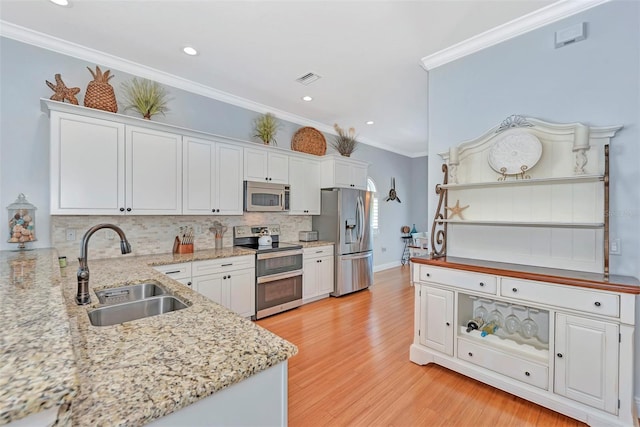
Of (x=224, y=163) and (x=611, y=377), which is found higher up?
(x=224, y=163)

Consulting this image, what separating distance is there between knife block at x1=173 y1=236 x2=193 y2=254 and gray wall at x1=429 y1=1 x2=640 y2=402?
3.14 metres

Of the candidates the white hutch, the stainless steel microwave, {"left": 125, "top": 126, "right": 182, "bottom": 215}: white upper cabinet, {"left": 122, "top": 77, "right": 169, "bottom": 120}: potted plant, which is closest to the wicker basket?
the stainless steel microwave

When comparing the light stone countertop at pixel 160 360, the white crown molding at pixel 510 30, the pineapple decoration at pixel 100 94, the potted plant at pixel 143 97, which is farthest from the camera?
the potted plant at pixel 143 97

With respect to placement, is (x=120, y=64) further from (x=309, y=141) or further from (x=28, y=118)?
(x=309, y=141)

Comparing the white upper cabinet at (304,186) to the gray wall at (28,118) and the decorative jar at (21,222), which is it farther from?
the decorative jar at (21,222)

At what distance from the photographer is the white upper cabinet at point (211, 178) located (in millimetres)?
3273

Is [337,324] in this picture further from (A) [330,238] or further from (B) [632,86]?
(B) [632,86]

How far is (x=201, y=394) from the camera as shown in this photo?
0.77 metres

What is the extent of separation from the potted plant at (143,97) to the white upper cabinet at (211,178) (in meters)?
0.44

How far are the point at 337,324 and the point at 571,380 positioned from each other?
222cm

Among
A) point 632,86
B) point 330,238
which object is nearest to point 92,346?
point 632,86

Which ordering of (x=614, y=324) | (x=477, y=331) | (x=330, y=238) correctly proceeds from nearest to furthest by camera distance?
1. (x=614, y=324)
2. (x=477, y=331)
3. (x=330, y=238)

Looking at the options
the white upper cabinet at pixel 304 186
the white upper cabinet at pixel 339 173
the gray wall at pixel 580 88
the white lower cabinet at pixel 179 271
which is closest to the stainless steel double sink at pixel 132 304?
the white lower cabinet at pixel 179 271

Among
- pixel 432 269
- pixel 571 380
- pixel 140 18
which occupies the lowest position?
pixel 571 380
